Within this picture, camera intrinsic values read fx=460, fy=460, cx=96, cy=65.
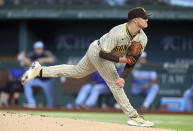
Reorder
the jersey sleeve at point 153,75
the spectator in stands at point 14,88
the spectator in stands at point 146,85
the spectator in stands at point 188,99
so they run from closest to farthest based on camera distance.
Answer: the spectator in stands at point 188,99, the spectator in stands at point 146,85, the jersey sleeve at point 153,75, the spectator in stands at point 14,88

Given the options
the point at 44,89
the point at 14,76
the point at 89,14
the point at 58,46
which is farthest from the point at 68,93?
the point at 58,46

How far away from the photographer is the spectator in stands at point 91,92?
39.8ft

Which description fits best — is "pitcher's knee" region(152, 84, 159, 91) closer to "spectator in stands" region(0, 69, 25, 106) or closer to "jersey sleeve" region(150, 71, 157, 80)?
"jersey sleeve" region(150, 71, 157, 80)

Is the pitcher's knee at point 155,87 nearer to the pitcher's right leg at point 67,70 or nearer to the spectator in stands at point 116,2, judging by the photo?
the spectator in stands at point 116,2

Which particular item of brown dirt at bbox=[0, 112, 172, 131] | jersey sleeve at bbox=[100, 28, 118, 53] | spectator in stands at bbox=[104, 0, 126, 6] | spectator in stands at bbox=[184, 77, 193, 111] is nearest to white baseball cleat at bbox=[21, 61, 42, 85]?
brown dirt at bbox=[0, 112, 172, 131]

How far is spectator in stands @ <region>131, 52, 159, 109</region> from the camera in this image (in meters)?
12.0

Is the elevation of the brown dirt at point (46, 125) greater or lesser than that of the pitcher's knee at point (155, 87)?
greater

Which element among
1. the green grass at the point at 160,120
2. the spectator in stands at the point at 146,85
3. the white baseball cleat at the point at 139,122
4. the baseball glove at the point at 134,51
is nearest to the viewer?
the baseball glove at the point at 134,51

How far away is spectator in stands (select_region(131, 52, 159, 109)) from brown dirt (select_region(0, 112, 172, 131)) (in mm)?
5789

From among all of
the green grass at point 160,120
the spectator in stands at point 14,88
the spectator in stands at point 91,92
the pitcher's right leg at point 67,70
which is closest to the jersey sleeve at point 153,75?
the green grass at point 160,120

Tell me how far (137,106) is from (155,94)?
0.58 m

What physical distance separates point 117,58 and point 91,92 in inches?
234

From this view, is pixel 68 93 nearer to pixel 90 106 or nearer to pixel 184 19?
pixel 90 106

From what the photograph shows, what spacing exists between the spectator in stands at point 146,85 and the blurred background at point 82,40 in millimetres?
89
